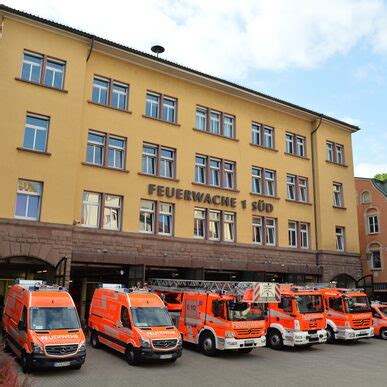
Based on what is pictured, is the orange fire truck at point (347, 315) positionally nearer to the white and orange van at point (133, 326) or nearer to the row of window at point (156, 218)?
the row of window at point (156, 218)

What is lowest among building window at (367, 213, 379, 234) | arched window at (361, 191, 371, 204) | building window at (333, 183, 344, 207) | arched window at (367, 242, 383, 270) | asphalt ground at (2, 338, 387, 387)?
asphalt ground at (2, 338, 387, 387)

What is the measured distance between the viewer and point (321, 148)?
32125 millimetres

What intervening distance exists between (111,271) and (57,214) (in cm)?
601

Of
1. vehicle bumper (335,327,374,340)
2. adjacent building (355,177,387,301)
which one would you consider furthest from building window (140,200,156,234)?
adjacent building (355,177,387,301)

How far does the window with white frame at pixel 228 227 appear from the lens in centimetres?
2650

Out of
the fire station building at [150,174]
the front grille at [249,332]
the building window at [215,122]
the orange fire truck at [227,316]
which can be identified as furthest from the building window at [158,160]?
the front grille at [249,332]

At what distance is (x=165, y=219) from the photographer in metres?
24.6

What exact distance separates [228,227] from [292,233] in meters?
5.49

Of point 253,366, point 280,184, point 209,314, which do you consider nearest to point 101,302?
point 209,314

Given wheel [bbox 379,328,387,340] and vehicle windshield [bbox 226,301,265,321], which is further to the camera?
wheel [bbox 379,328,387,340]

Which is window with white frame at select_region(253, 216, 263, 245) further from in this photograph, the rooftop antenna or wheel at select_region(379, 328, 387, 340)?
the rooftop antenna

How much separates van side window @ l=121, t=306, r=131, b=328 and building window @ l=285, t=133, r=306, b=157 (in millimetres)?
18936

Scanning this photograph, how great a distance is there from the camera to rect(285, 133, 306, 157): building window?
31.3 m

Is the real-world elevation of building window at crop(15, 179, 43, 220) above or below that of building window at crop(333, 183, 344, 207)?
below
